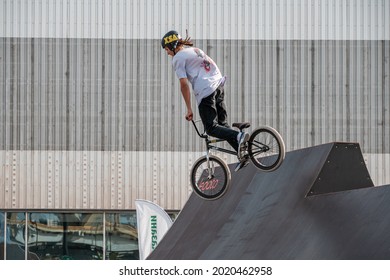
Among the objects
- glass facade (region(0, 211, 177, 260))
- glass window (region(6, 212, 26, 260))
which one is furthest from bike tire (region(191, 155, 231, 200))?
glass window (region(6, 212, 26, 260))

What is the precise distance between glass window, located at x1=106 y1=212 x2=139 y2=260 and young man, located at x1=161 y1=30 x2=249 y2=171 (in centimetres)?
1777

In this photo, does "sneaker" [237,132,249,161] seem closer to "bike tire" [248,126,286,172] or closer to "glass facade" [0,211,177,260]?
"bike tire" [248,126,286,172]

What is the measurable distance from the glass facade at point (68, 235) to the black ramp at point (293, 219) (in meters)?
10.2

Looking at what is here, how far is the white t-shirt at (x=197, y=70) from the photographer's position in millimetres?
Result: 12781

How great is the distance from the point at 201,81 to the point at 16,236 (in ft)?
63.8

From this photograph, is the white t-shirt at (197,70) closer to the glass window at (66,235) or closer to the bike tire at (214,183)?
the bike tire at (214,183)

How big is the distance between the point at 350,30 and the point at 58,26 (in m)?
9.71

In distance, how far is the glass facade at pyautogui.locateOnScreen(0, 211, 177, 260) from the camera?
3075 cm

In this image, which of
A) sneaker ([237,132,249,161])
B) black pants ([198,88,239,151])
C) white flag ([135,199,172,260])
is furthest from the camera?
white flag ([135,199,172,260])

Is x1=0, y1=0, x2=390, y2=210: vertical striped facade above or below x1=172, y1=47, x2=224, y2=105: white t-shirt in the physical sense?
above

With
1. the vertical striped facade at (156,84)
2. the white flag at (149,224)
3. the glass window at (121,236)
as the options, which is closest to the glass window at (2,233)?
the vertical striped facade at (156,84)

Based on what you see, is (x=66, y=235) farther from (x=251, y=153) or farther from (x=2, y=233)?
(x=251, y=153)

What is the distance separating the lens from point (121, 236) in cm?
3084
